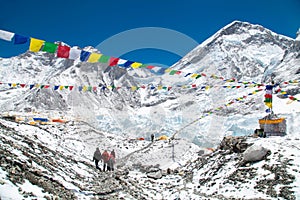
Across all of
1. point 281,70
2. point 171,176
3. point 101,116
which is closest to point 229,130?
point 281,70

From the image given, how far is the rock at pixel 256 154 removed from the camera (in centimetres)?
1559

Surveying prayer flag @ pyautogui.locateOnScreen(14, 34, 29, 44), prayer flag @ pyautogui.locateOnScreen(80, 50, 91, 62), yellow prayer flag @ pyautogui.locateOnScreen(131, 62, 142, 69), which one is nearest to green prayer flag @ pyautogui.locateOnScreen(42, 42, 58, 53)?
prayer flag @ pyautogui.locateOnScreen(14, 34, 29, 44)

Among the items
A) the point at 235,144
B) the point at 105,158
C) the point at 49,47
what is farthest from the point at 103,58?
the point at 235,144

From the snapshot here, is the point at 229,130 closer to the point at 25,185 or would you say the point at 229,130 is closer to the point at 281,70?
the point at 281,70

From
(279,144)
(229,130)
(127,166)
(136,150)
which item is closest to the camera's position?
(279,144)

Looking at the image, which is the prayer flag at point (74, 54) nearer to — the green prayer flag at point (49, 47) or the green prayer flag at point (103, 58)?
the green prayer flag at point (49, 47)

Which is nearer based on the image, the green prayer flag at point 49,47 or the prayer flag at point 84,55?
the green prayer flag at point 49,47

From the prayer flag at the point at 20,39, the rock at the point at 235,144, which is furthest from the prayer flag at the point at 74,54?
the rock at the point at 235,144

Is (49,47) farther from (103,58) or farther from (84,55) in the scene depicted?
(103,58)

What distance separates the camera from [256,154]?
15672 millimetres

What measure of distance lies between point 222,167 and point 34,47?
12.7 metres

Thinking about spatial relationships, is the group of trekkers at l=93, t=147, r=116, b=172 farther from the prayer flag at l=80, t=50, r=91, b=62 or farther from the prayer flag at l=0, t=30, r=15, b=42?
the prayer flag at l=0, t=30, r=15, b=42

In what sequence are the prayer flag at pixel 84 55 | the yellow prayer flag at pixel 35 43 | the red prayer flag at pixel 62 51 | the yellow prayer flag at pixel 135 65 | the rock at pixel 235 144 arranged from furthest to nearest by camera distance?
the rock at pixel 235 144 → the yellow prayer flag at pixel 135 65 → the prayer flag at pixel 84 55 → the red prayer flag at pixel 62 51 → the yellow prayer flag at pixel 35 43

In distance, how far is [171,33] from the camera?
62.2 feet
